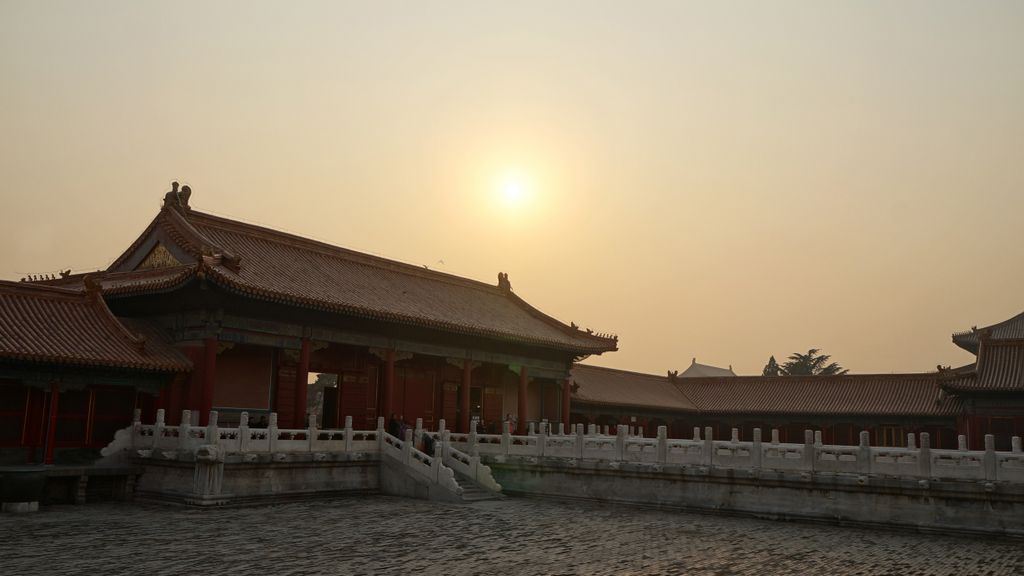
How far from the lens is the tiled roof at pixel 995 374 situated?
35250 mm

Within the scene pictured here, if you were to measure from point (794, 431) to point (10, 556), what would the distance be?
38.8 m

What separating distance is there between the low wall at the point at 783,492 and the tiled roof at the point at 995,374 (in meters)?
18.9

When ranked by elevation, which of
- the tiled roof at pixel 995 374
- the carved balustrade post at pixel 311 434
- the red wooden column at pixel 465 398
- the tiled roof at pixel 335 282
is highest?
the tiled roof at pixel 335 282

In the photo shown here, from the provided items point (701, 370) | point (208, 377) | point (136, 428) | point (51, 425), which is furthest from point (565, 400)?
point (701, 370)

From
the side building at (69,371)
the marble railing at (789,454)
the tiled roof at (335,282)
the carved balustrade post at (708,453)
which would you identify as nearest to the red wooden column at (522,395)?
the tiled roof at (335,282)

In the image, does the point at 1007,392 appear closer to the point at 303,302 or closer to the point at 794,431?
the point at 794,431

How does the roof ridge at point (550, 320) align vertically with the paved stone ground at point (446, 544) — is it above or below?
above

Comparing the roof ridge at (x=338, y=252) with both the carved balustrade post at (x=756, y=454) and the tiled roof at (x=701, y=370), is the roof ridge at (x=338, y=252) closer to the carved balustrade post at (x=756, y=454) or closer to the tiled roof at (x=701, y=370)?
the carved balustrade post at (x=756, y=454)

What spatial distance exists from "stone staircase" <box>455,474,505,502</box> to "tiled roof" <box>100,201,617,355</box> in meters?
5.68

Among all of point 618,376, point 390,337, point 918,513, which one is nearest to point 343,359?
point 390,337

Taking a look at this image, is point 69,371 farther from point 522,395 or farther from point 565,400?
point 565,400

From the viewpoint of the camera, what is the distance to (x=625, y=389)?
4794 centimetres

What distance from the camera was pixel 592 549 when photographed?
606 inches

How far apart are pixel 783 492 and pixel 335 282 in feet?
50.5
